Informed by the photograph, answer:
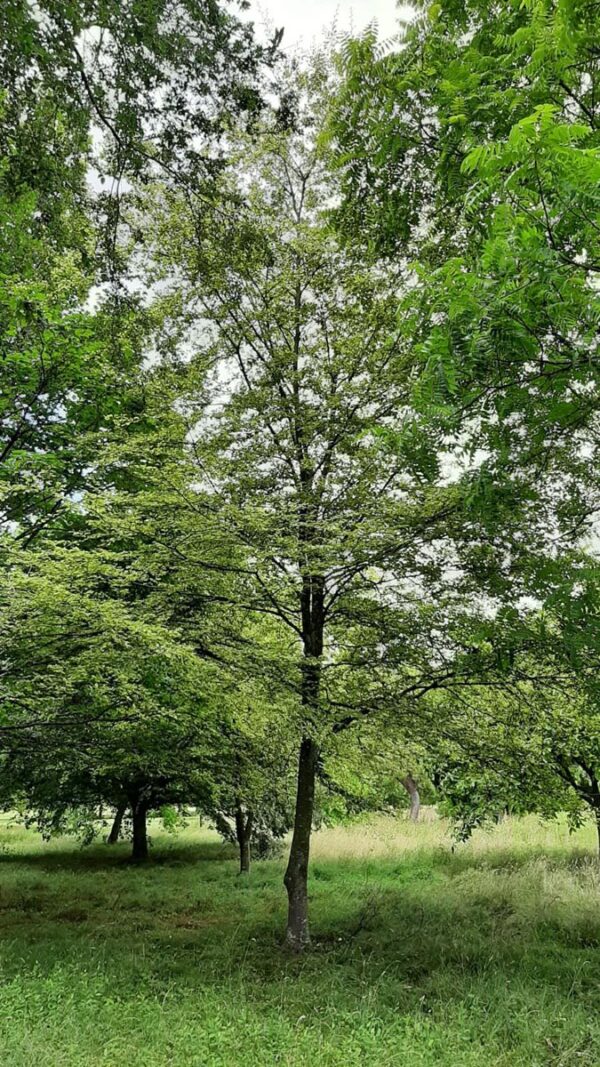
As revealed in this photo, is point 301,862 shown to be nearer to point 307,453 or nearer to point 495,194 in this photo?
point 307,453

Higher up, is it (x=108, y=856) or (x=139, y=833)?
(x=139, y=833)

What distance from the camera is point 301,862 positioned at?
801cm

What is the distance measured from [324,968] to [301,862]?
1365 millimetres

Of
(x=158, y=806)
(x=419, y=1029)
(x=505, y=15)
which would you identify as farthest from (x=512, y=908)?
(x=158, y=806)

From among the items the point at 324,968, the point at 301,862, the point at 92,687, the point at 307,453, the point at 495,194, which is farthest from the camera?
the point at 307,453

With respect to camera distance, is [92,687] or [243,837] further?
[243,837]

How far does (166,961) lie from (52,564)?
472cm

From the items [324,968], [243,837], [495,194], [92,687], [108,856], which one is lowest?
[108,856]

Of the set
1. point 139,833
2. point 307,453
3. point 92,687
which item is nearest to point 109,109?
point 307,453

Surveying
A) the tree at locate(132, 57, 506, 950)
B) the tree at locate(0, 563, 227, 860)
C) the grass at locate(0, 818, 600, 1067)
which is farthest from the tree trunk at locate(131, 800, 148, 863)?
the tree at locate(132, 57, 506, 950)

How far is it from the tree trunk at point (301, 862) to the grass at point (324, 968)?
26cm

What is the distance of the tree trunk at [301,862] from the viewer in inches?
303

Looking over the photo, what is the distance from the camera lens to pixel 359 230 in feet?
15.9

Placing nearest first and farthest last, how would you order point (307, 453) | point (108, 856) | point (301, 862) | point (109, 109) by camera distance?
point (109, 109) → point (301, 862) → point (307, 453) → point (108, 856)
